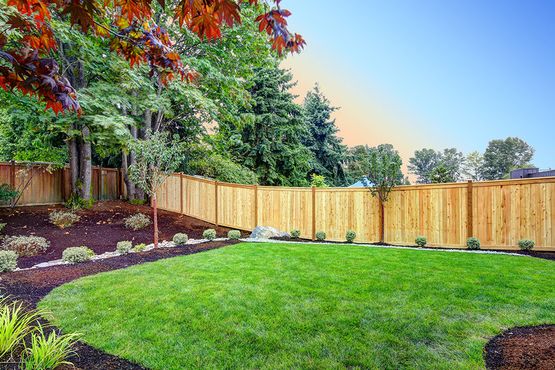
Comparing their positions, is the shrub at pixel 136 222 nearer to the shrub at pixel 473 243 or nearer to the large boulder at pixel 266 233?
the large boulder at pixel 266 233

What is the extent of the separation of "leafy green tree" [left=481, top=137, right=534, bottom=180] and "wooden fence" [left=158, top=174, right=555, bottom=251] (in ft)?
119

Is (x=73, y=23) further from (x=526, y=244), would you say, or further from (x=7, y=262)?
(x=526, y=244)

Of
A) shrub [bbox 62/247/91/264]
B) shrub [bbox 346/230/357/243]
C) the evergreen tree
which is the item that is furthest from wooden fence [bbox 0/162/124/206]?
shrub [bbox 346/230/357/243]

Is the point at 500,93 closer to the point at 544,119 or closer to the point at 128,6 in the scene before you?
the point at 544,119

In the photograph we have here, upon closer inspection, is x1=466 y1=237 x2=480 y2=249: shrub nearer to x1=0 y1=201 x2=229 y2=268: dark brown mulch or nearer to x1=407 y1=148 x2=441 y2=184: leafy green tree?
x1=0 y1=201 x2=229 y2=268: dark brown mulch

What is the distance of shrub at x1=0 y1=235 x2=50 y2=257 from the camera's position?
22.0 ft

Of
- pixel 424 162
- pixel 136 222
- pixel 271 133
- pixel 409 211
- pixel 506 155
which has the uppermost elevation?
pixel 424 162

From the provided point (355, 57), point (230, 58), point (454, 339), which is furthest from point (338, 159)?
point (454, 339)

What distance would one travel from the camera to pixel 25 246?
6.82m

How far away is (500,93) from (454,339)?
1920cm

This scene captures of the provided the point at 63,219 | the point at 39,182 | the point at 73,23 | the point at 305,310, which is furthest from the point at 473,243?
the point at 39,182

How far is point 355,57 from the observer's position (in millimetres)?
13727

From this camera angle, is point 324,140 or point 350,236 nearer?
point 350,236

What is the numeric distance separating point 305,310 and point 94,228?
7747mm
